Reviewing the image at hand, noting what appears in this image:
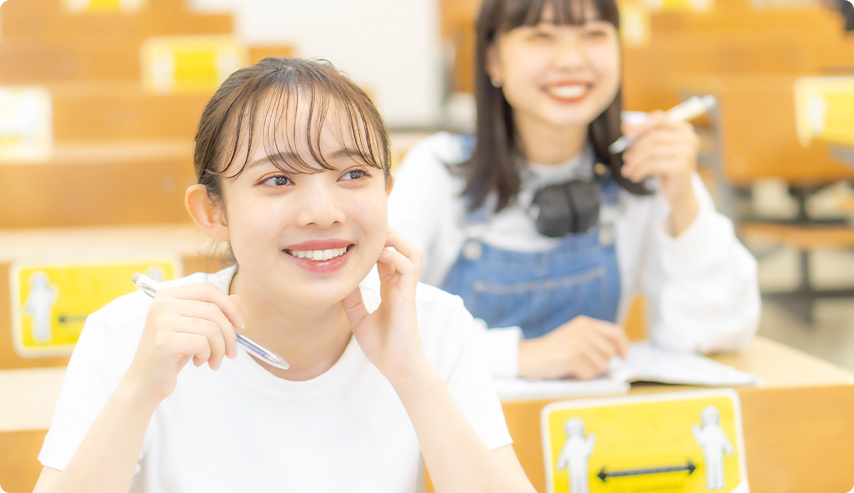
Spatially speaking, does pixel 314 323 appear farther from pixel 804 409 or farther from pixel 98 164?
pixel 98 164

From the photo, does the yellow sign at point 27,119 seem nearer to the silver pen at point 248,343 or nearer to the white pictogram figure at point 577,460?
the silver pen at point 248,343

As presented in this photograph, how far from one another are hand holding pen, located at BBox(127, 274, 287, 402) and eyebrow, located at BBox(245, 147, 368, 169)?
0.16 m

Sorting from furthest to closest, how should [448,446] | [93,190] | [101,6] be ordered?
[101,6] → [93,190] → [448,446]

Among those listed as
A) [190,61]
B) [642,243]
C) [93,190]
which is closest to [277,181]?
[642,243]

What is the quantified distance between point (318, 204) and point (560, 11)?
778 mm

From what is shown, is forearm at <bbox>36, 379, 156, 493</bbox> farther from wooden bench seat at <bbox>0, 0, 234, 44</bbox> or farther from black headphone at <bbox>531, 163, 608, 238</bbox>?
wooden bench seat at <bbox>0, 0, 234, 44</bbox>

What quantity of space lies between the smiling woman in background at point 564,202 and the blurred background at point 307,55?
487 mm

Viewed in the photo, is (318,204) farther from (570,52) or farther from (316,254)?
(570,52)

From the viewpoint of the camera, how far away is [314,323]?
106 cm

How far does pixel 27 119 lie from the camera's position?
3.07m

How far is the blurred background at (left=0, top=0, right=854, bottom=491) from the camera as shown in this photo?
63.2 inches

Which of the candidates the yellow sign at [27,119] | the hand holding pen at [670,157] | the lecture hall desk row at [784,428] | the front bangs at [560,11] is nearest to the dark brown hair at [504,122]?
the front bangs at [560,11]

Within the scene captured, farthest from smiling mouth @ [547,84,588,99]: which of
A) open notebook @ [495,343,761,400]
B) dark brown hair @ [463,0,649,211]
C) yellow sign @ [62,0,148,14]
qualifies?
yellow sign @ [62,0,148,14]

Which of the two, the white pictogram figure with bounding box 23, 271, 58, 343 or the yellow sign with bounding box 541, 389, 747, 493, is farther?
the white pictogram figure with bounding box 23, 271, 58, 343
